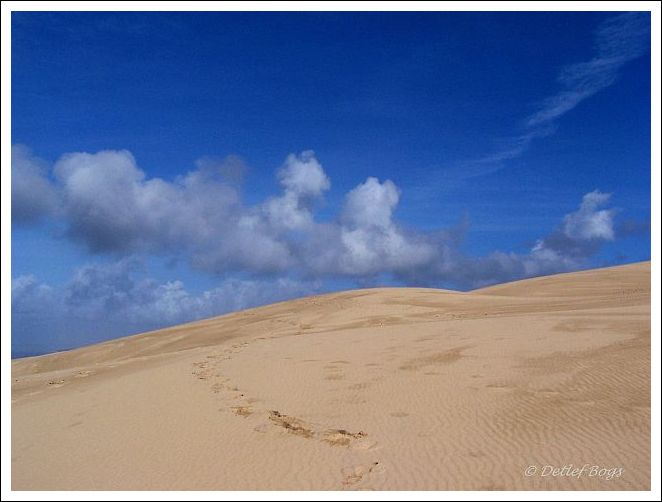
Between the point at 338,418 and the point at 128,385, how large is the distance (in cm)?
792

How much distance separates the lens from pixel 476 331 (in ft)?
55.8

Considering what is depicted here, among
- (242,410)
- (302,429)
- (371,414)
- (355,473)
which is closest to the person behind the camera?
(355,473)

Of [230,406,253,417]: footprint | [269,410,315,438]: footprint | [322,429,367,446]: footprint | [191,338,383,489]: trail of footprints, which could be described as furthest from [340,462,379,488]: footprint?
[230,406,253,417]: footprint

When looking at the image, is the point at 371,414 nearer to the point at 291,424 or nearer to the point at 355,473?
the point at 291,424

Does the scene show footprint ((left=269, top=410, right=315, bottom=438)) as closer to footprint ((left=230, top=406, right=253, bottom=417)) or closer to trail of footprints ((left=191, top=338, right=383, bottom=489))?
trail of footprints ((left=191, top=338, right=383, bottom=489))

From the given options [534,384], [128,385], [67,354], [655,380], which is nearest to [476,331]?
[534,384]

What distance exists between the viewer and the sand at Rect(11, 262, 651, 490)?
23.4ft

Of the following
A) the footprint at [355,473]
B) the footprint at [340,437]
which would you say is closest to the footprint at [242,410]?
the footprint at [340,437]

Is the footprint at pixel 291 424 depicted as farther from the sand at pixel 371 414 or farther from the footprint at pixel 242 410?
the footprint at pixel 242 410

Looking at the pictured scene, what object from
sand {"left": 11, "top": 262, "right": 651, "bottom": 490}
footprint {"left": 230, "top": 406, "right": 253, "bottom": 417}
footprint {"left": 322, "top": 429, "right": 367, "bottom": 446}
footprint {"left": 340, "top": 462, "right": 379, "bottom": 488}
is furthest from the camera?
footprint {"left": 230, "top": 406, "right": 253, "bottom": 417}

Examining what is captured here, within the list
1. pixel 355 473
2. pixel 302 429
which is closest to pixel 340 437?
pixel 302 429

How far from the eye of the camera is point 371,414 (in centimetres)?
970

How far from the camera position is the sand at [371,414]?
714 cm

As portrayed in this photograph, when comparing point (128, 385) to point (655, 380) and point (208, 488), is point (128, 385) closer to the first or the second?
point (208, 488)
